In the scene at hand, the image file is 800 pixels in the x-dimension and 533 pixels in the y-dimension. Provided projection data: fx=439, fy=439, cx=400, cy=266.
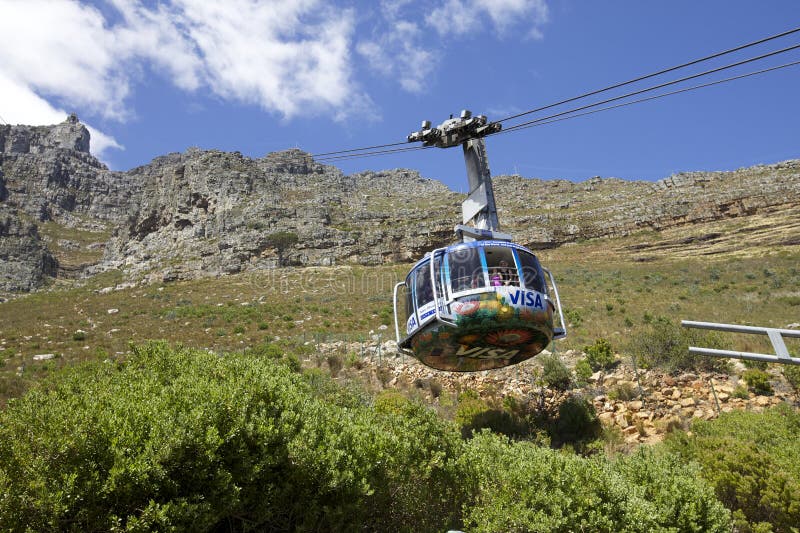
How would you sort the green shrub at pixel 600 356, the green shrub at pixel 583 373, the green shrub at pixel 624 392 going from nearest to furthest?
1. the green shrub at pixel 624 392
2. the green shrub at pixel 583 373
3. the green shrub at pixel 600 356

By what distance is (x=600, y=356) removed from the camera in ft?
61.4

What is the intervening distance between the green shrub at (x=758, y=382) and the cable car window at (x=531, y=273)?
11451 millimetres

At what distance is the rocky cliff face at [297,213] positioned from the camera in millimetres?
63312

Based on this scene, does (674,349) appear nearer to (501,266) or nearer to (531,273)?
(531,273)

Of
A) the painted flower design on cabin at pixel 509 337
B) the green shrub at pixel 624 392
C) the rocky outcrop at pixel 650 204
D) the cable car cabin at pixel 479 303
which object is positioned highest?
the rocky outcrop at pixel 650 204

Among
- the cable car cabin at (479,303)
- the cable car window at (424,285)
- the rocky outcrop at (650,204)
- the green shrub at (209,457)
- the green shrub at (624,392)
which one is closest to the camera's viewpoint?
the green shrub at (209,457)

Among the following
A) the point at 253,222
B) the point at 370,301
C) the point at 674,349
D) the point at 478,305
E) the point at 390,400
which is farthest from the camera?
the point at 253,222

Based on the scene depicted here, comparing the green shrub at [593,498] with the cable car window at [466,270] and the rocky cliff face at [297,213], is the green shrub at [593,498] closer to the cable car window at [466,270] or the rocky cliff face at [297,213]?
the cable car window at [466,270]

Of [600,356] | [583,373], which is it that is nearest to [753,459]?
[583,373]

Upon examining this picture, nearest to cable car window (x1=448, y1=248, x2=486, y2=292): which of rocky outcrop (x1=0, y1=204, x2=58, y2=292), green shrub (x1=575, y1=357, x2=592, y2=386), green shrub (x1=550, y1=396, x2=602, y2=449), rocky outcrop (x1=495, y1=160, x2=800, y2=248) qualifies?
green shrub (x1=550, y1=396, x2=602, y2=449)

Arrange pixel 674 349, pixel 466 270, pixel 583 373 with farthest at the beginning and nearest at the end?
pixel 583 373
pixel 674 349
pixel 466 270

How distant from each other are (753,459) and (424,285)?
8582 mm

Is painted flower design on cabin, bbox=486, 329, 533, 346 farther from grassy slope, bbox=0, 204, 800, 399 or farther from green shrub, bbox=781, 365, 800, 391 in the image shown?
grassy slope, bbox=0, 204, 800, 399

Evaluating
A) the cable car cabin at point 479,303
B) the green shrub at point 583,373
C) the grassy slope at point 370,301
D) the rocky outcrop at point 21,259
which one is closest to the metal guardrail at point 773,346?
the cable car cabin at point 479,303
